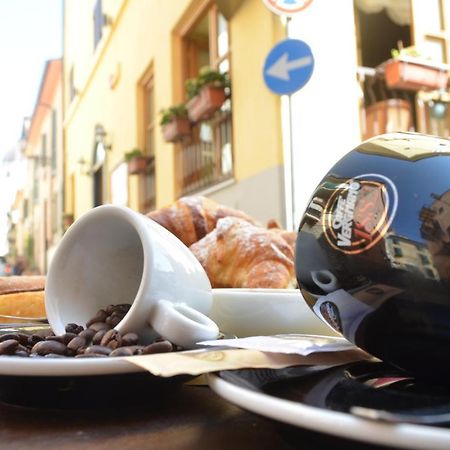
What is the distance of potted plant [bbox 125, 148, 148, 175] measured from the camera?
4.85 metres

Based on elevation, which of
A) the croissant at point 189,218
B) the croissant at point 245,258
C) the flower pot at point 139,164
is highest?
the flower pot at point 139,164

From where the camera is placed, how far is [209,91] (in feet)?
10.6

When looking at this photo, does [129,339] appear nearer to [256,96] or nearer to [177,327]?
[177,327]

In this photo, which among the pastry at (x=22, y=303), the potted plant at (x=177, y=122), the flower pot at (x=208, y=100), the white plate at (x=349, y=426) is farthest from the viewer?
the potted plant at (x=177, y=122)

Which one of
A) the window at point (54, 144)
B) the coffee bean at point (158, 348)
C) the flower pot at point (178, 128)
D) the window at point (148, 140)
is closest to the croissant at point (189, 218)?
the coffee bean at point (158, 348)

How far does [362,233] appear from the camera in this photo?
0.31 m

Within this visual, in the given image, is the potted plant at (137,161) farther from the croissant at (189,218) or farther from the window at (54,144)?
the window at (54,144)

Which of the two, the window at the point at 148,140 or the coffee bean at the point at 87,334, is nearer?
the coffee bean at the point at 87,334

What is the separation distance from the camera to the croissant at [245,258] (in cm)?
76

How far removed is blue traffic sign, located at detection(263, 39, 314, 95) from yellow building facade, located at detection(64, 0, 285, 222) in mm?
348

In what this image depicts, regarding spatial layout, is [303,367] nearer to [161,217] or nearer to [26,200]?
[161,217]

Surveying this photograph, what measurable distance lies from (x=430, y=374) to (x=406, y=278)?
0.22 ft

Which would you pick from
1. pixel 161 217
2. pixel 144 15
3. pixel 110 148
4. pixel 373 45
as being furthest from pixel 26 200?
pixel 161 217

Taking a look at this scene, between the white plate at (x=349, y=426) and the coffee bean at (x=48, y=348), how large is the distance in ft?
0.57
